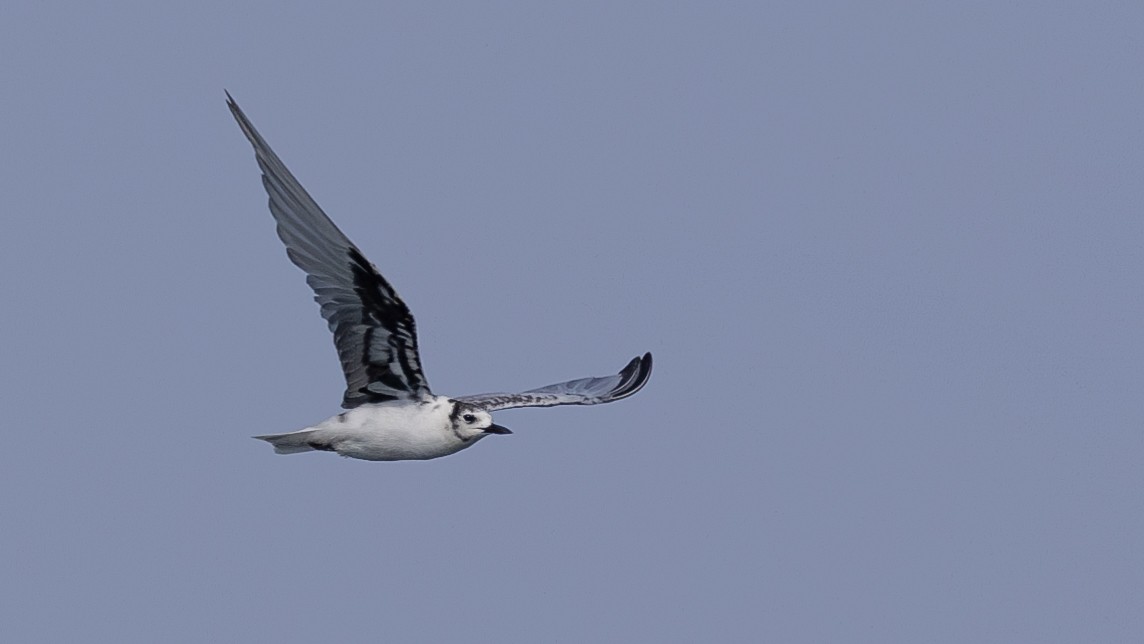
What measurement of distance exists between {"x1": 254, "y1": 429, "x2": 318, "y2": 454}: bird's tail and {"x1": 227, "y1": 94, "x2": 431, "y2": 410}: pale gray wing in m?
0.65

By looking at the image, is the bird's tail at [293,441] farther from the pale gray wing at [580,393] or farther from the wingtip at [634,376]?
the wingtip at [634,376]

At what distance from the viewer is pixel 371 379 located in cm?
1945

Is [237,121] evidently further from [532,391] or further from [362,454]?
[532,391]

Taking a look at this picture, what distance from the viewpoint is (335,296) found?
18.9m

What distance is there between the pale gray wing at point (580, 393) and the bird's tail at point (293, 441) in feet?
8.59

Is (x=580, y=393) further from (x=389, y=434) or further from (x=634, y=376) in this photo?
(x=389, y=434)

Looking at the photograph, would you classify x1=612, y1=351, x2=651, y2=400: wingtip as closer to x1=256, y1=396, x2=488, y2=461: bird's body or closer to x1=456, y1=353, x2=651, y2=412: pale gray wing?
x1=456, y1=353, x2=651, y2=412: pale gray wing

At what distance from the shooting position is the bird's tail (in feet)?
62.9

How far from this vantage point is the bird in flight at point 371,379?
18516 millimetres

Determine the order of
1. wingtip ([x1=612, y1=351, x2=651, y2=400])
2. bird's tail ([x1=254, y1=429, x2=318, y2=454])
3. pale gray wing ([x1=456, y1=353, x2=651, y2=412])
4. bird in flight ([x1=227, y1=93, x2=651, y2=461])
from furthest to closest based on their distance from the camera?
wingtip ([x1=612, y1=351, x2=651, y2=400])
pale gray wing ([x1=456, y1=353, x2=651, y2=412])
bird's tail ([x1=254, y1=429, x2=318, y2=454])
bird in flight ([x1=227, y1=93, x2=651, y2=461])

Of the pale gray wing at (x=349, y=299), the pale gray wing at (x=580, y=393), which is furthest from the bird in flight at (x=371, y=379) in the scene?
the pale gray wing at (x=580, y=393)

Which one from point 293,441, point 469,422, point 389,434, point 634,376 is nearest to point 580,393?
point 634,376

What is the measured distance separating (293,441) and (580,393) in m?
6.64

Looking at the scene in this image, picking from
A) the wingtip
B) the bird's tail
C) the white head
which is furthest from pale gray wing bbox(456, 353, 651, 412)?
the bird's tail
